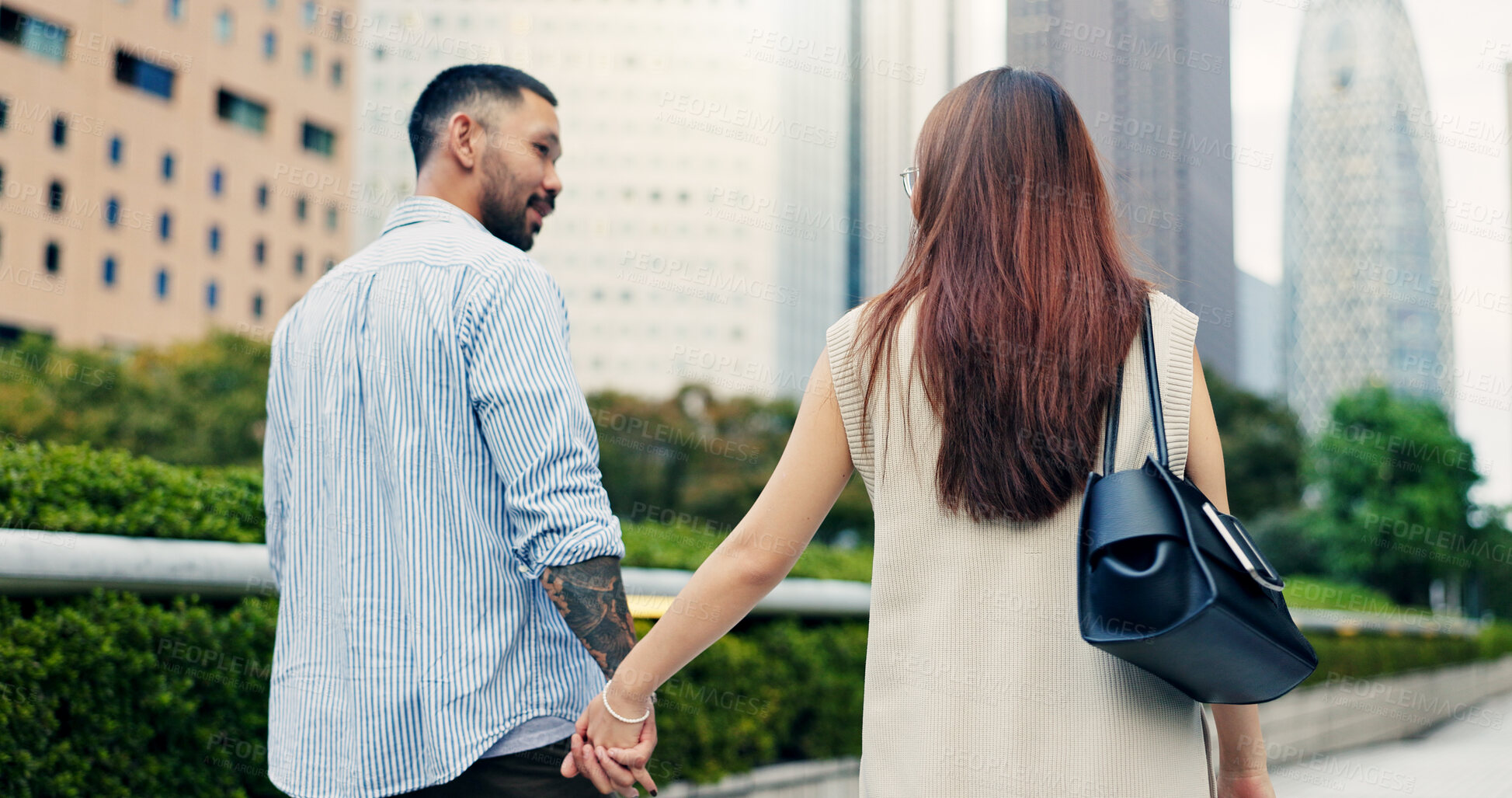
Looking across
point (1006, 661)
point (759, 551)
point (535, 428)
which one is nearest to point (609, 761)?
point (759, 551)

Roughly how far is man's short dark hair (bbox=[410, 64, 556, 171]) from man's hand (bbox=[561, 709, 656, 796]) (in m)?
1.26

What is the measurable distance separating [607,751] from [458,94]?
139 centimetres

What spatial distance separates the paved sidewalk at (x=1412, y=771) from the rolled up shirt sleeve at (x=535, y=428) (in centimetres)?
681

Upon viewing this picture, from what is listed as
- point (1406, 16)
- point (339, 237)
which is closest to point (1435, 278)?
point (1406, 16)

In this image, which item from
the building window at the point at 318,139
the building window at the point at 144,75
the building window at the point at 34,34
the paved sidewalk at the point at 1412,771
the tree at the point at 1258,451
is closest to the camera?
the paved sidewalk at the point at 1412,771

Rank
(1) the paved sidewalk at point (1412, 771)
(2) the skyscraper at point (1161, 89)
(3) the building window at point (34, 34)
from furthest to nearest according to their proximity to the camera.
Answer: (3) the building window at point (34, 34) → (2) the skyscraper at point (1161, 89) → (1) the paved sidewalk at point (1412, 771)

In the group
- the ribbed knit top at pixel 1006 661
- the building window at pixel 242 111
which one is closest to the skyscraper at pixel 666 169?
the building window at pixel 242 111

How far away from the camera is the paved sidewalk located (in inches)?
311

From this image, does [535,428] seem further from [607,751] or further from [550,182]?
[550,182]

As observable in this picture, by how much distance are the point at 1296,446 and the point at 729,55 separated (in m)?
61.1

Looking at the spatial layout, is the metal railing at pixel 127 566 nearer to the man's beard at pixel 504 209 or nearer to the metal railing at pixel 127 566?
the metal railing at pixel 127 566

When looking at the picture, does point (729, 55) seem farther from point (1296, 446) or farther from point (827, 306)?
point (1296, 446)

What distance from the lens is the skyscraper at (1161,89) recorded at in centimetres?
1023

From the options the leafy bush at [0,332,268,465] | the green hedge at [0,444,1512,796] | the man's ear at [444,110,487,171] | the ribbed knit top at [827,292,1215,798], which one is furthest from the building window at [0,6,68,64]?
the ribbed knit top at [827,292,1215,798]
